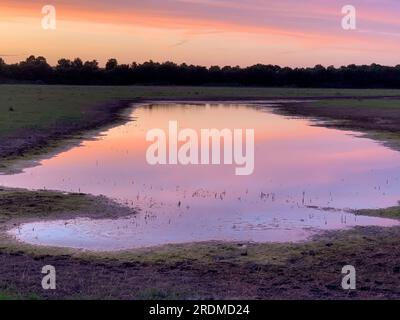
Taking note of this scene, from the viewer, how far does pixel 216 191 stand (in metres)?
17.1

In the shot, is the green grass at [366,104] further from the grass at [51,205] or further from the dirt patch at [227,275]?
the dirt patch at [227,275]

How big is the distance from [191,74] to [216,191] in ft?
440

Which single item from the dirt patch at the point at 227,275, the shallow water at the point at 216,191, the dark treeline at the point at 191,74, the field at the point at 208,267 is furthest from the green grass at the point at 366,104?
the dark treeline at the point at 191,74

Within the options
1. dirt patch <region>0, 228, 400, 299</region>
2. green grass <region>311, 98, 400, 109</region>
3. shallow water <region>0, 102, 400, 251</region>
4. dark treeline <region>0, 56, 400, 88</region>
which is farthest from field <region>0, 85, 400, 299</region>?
dark treeline <region>0, 56, 400, 88</region>

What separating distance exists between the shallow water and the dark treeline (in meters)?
116

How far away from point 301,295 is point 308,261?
1.76m

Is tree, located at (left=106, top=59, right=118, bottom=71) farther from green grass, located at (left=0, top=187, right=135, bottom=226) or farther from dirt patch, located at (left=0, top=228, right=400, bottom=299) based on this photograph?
dirt patch, located at (left=0, top=228, right=400, bottom=299)

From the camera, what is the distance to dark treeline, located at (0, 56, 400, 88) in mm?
139750

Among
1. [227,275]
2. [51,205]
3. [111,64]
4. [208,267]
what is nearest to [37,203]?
[51,205]

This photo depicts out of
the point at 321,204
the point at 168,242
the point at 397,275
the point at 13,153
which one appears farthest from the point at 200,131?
the point at 397,275

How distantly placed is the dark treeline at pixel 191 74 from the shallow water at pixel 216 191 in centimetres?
11579

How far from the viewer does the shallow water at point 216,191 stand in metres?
12.4
